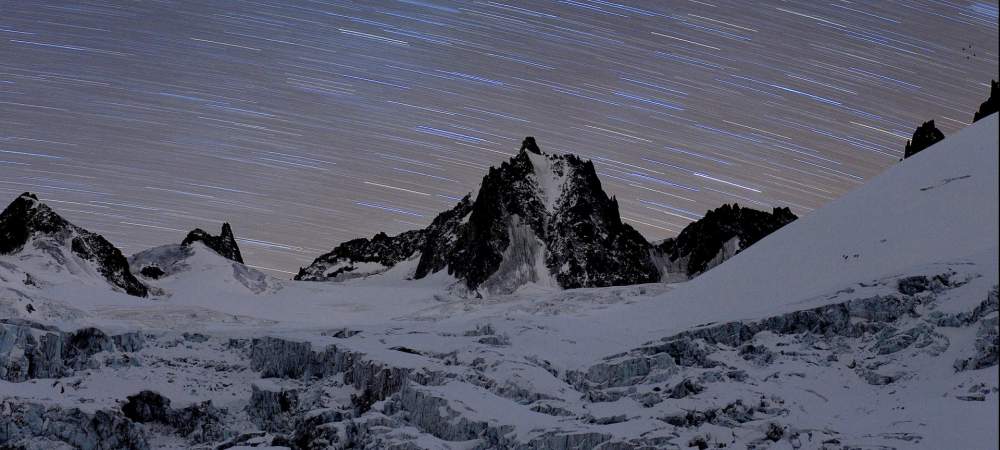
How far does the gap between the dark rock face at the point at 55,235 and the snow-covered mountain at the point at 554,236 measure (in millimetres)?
53206

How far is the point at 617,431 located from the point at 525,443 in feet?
18.2

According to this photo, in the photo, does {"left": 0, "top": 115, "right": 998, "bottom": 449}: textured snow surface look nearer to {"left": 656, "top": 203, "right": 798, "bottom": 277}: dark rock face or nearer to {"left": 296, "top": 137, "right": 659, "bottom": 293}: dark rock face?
{"left": 296, "top": 137, "right": 659, "bottom": 293}: dark rock face

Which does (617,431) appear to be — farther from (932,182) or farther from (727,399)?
(932,182)

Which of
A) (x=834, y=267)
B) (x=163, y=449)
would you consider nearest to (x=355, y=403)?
(x=163, y=449)

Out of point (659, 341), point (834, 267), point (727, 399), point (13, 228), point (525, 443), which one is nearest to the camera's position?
point (525, 443)

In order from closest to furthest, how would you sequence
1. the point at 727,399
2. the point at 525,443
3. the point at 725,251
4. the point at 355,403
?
the point at 525,443 < the point at 727,399 < the point at 355,403 < the point at 725,251

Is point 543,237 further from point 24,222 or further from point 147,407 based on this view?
point 147,407

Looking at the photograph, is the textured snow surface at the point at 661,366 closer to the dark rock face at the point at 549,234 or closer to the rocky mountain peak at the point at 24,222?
the rocky mountain peak at the point at 24,222

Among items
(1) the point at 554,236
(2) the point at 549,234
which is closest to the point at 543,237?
(2) the point at 549,234

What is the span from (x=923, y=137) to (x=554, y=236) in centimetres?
6128

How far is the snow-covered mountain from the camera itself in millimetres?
175000

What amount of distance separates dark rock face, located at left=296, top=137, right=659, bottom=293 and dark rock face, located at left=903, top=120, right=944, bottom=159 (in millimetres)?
48068

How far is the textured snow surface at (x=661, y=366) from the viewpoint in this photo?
6206 centimetres

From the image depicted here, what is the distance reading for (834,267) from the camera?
88438 millimetres
